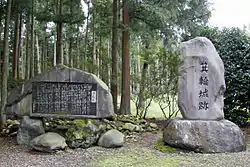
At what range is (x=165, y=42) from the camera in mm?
10039

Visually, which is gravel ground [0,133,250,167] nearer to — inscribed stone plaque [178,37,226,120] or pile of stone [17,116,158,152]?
pile of stone [17,116,158,152]

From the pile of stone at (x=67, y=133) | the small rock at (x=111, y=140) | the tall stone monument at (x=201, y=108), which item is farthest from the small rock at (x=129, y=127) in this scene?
the tall stone monument at (x=201, y=108)

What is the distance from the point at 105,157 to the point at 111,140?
834mm

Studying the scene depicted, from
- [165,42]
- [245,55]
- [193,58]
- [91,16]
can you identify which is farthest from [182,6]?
[91,16]

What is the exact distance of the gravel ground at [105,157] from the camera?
5.02 metres

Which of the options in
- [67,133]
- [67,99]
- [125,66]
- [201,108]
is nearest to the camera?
[201,108]

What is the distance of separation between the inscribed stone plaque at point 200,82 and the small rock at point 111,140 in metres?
1.58

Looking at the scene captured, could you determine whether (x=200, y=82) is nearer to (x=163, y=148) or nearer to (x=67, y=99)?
(x=163, y=148)

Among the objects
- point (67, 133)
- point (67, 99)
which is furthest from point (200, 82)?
point (67, 133)

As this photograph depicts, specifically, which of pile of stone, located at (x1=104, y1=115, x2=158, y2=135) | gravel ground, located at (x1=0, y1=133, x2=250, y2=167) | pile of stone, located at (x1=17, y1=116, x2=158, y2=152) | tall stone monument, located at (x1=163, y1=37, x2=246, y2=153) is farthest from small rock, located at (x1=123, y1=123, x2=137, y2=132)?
tall stone monument, located at (x1=163, y1=37, x2=246, y2=153)

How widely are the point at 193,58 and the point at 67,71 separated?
3047 millimetres

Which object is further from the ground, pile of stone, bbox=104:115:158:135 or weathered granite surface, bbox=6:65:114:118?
weathered granite surface, bbox=6:65:114:118

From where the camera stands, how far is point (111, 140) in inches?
249

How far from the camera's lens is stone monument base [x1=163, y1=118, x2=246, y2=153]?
19.0 ft
